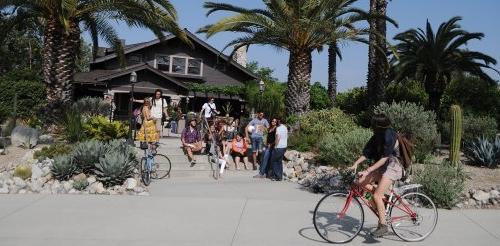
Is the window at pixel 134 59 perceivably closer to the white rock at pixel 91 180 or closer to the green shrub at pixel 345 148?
the green shrub at pixel 345 148

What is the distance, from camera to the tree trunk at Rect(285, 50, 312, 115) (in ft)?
60.7

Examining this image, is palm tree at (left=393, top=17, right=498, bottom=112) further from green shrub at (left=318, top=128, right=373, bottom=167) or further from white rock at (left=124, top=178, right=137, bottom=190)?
white rock at (left=124, top=178, right=137, bottom=190)

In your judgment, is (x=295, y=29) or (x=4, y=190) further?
(x=295, y=29)

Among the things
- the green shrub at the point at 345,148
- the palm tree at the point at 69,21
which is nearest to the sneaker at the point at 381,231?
the green shrub at the point at 345,148

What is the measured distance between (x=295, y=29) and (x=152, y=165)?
27.5ft

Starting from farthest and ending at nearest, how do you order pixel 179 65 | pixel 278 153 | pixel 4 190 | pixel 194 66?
pixel 194 66, pixel 179 65, pixel 278 153, pixel 4 190


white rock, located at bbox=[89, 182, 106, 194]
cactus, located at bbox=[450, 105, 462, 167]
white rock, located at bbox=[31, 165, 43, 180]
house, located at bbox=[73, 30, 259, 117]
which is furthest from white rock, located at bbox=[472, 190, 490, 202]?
house, located at bbox=[73, 30, 259, 117]

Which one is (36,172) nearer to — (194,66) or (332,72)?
(332,72)

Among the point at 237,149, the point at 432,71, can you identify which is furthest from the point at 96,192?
the point at 432,71

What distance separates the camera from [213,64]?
113 feet

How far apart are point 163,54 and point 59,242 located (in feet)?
90.4

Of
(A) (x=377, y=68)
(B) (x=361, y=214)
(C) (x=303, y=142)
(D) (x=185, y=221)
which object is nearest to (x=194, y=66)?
(A) (x=377, y=68)

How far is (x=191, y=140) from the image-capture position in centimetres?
1413

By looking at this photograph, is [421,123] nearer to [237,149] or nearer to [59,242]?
[237,149]
